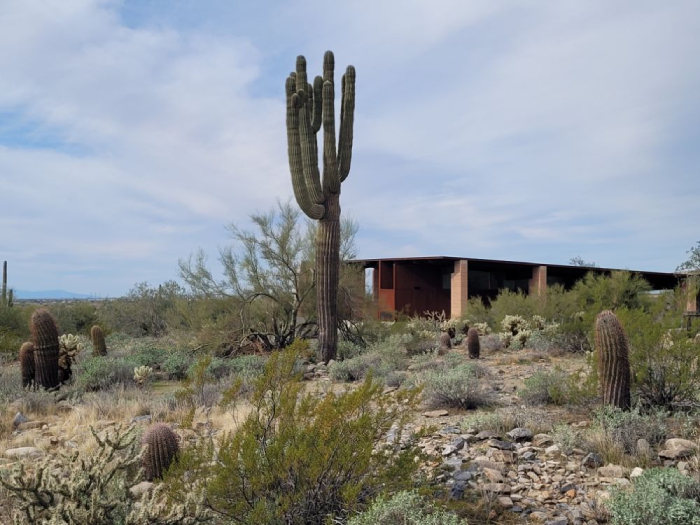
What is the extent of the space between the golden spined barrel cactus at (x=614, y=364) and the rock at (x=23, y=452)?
6.25 m

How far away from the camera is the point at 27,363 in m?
10.1

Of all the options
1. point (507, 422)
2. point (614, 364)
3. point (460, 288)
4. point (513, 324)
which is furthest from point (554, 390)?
point (460, 288)

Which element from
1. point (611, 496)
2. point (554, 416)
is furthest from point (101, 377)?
point (611, 496)

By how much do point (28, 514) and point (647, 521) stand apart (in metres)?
3.76

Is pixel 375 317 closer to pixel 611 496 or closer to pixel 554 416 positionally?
pixel 554 416

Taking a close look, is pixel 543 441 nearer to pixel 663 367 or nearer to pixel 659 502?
pixel 659 502

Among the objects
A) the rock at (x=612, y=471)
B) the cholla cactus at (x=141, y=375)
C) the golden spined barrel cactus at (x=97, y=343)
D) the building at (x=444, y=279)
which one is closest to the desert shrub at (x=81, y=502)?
the rock at (x=612, y=471)

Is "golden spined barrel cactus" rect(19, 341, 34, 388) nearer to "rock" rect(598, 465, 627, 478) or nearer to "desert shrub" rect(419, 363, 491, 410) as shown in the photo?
"desert shrub" rect(419, 363, 491, 410)

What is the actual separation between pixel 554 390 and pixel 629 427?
170cm

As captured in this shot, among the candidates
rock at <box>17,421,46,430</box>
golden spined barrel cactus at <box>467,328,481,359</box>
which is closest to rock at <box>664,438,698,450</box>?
rock at <box>17,421,46,430</box>

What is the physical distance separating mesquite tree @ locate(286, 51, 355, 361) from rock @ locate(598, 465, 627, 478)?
29.2ft

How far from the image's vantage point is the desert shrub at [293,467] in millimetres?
3463

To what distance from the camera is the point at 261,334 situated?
14.8m

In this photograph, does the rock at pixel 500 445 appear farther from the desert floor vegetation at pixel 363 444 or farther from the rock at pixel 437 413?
the rock at pixel 437 413
